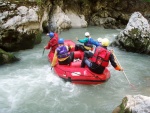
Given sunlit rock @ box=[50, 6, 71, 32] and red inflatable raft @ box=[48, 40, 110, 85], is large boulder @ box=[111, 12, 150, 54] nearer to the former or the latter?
red inflatable raft @ box=[48, 40, 110, 85]

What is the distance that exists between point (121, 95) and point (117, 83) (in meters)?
0.92

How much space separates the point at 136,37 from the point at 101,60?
4.41 m

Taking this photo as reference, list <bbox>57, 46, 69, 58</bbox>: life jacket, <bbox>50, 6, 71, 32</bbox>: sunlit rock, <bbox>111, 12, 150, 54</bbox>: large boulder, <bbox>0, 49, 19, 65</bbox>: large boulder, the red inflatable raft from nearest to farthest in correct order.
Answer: the red inflatable raft < <bbox>57, 46, 69, 58</bbox>: life jacket < <bbox>0, 49, 19, 65</bbox>: large boulder < <bbox>111, 12, 150, 54</bbox>: large boulder < <bbox>50, 6, 71, 32</bbox>: sunlit rock

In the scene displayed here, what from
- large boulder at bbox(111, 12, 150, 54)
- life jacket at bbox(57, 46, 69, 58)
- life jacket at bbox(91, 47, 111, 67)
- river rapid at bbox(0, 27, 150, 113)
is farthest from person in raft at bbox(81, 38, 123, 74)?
large boulder at bbox(111, 12, 150, 54)

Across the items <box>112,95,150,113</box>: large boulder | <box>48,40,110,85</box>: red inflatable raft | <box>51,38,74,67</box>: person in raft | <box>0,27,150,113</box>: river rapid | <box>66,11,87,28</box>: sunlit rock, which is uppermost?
<box>66,11,87,28</box>: sunlit rock

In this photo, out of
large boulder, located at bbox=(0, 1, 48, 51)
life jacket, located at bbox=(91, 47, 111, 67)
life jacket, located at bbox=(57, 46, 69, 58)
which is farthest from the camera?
large boulder, located at bbox=(0, 1, 48, 51)

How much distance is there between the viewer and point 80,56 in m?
10.1

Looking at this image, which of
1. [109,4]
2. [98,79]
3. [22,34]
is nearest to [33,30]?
[22,34]

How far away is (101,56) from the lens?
8.34 meters

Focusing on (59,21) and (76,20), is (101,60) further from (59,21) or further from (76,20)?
(76,20)

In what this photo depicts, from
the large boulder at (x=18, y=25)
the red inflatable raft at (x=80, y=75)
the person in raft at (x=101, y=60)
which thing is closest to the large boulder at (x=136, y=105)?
the person in raft at (x=101, y=60)

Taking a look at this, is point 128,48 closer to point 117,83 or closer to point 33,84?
point 117,83

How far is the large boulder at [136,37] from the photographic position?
12.2m

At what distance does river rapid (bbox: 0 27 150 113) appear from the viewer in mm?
7320
